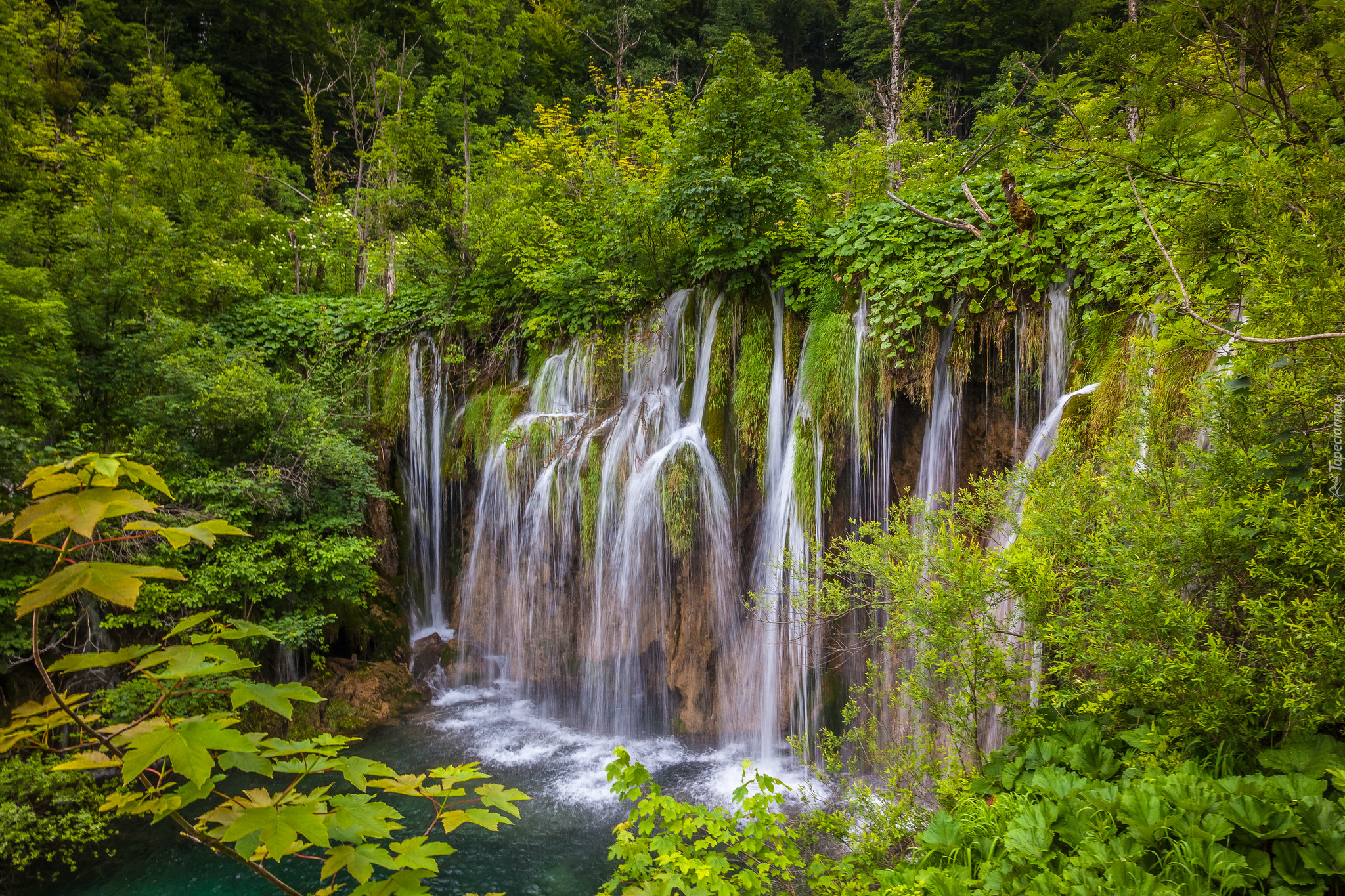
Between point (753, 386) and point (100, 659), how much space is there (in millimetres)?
7835

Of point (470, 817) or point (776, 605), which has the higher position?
point (470, 817)

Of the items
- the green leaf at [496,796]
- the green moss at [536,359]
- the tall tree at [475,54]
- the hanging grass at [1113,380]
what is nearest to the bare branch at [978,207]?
the hanging grass at [1113,380]

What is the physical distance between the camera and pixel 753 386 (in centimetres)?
871

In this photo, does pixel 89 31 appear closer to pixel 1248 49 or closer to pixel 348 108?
pixel 348 108

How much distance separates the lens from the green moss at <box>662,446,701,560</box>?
335 inches

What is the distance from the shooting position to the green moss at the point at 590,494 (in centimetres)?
925

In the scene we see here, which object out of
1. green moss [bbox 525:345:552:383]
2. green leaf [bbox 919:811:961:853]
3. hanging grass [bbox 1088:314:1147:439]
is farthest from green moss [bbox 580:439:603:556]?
green leaf [bbox 919:811:961:853]

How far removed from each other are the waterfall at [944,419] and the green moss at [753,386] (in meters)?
2.13

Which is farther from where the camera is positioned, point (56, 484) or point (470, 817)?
point (470, 817)

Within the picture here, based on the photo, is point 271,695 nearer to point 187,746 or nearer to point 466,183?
point 187,746

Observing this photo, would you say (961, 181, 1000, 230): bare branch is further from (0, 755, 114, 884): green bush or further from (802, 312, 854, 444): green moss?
(0, 755, 114, 884): green bush

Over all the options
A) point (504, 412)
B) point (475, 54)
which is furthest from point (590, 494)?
point (475, 54)

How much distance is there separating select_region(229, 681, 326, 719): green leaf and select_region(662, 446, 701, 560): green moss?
23.1 ft

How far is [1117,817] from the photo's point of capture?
8.30 feet
